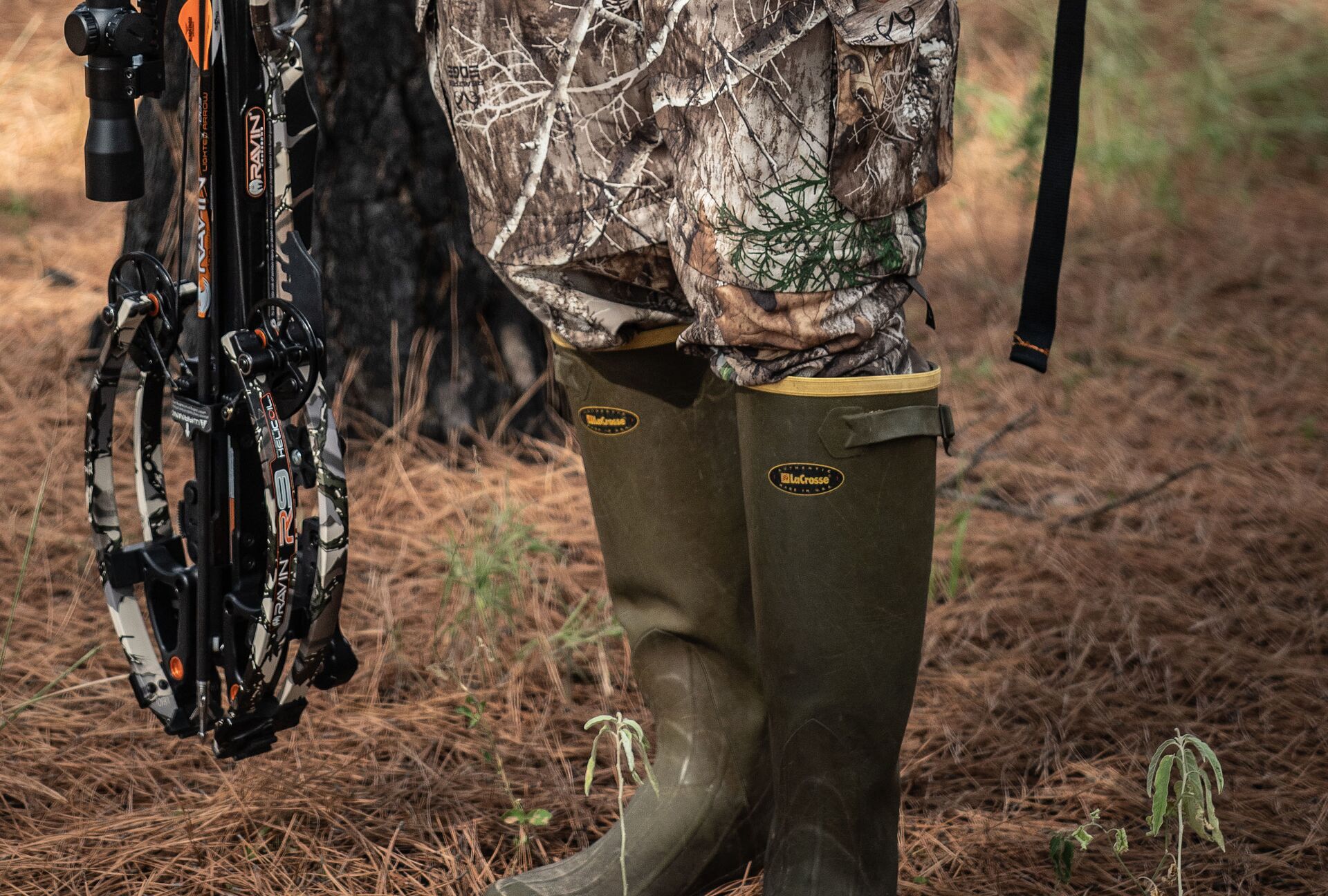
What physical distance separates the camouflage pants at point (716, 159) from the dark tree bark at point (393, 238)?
43.9 inches

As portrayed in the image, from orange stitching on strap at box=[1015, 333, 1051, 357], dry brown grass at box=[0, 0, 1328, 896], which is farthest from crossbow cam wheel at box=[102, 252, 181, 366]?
orange stitching on strap at box=[1015, 333, 1051, 357]

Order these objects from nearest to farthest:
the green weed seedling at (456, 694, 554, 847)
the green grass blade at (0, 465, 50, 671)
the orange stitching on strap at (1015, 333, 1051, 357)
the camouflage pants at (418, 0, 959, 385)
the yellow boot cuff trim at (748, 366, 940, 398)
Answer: the camouflage pants at (418, 0, 959, 385) → the yellow boot cuff trim at (748, 366, 940, 398) → the orange stitching on strap at (1015, 333, 1051, 357) → the green weed seedling at (456, 694, 554, 847) → the green grass blade at (0, 465, 50, 671)

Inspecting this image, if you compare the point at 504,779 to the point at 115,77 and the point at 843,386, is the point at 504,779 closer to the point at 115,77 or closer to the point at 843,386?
the point at 843,386

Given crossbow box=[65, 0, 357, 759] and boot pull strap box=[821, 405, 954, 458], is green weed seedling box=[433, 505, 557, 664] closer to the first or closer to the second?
crossbow box=[65, 0, 357, 759]

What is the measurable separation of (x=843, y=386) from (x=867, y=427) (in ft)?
0.15

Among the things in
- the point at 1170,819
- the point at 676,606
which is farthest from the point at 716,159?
the point at 1170,819

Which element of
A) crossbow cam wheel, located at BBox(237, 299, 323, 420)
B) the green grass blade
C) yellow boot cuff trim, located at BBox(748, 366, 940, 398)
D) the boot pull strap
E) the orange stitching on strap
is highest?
crossbow cam wheel, located at BBox(237, 299, 323, 420)

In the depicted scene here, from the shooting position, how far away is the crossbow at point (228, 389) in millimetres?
1269

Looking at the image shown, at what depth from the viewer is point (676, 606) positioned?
1470 mm

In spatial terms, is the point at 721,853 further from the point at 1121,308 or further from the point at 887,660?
the point at 1121,308

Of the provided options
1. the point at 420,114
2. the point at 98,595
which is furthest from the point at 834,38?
the point at 98,595

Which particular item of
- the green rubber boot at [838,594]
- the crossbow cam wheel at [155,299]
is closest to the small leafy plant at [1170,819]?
the green rubber boot at [838,594]

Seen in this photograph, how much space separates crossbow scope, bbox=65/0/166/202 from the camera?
1.26m

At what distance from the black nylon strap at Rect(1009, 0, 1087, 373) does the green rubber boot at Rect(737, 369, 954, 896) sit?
0.13 m
